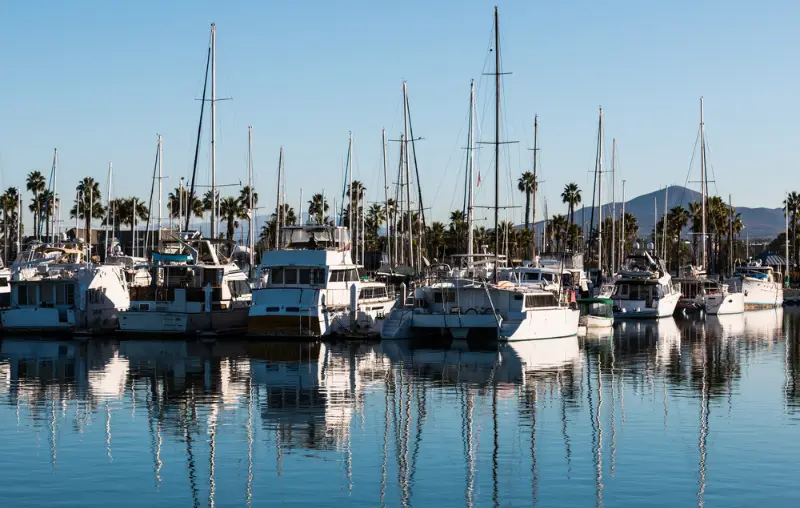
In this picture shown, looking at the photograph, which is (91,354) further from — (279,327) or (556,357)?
(556,357)

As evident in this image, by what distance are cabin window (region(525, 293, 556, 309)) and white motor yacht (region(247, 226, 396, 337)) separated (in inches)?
278

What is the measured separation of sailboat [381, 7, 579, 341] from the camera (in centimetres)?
5097

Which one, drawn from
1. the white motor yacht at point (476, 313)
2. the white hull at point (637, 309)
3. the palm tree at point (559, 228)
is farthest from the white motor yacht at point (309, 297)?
the palm tree at point (559, 228)

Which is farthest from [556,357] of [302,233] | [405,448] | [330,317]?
[405,448]

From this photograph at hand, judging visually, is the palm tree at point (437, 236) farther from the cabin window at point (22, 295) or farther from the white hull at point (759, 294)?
the cabin window at point (22, 295)

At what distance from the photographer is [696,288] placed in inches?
3504

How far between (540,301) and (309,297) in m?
10.7

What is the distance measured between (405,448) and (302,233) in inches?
1264

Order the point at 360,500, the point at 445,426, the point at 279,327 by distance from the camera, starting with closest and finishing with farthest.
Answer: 1. the point at 360,500
2. the point at 445,426
3. the point at 279,327

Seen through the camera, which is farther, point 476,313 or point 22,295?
point 22,295

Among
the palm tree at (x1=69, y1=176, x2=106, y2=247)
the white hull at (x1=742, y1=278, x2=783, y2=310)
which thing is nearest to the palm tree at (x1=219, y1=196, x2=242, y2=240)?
the palm tree at (x1=69, y1=176, x2=106, y2=247)

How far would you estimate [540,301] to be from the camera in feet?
175

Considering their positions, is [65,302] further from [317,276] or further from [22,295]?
[317,276]

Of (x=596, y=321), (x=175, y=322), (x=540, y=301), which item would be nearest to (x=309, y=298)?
(x=175, y=322)
